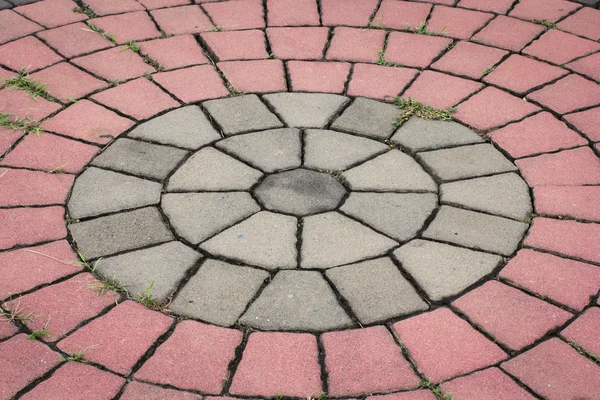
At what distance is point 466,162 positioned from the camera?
2.86 meters

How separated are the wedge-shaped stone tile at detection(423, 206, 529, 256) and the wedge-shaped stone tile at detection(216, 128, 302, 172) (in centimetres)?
63

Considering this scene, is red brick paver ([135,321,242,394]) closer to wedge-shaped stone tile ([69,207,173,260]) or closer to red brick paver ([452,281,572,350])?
wedge-shaped stone tile ([69,207,173,260])

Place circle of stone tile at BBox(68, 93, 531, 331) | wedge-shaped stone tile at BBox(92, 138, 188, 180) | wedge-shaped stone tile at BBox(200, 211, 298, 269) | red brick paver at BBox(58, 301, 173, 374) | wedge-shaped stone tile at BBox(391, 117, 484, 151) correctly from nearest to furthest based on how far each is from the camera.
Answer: red brick paver at BBox(58, 301, 173, 374) < circle of stone tile at BBox(68, 93, 531, 331) < wedge-shaped stone tile at BBox(200, 211, 298, 269) < wedge-shaped stone tile at BBox(92, 138, 188, 180) < wedge-shaped stone tile at BBox(391, 117, 484, 151)

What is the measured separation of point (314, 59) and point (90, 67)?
1066mm

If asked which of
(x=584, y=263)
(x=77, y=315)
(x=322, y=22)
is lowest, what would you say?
(x=77, y=315)

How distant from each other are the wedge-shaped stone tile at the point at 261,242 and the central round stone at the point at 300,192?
2.4 inches

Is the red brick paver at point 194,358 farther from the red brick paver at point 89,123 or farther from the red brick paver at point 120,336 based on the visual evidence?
the red brick paver at point 89,123

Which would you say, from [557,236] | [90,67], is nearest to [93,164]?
[90,67]

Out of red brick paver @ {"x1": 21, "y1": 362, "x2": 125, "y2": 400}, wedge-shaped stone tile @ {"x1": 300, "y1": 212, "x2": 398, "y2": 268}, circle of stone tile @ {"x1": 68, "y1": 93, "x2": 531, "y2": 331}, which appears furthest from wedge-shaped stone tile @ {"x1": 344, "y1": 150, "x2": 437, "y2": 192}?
red brick paver @ {"x1": 21, "y1": 362, "x2": 125, "y2": 400}

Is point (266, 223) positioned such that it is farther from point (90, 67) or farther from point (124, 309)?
point (90, 67)

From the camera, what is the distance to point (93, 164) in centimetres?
284

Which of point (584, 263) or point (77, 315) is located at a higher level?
point (584, 263)

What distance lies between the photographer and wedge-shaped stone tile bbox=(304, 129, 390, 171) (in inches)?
112

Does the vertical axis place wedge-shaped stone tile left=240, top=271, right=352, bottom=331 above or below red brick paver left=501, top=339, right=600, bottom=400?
below
